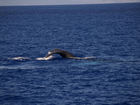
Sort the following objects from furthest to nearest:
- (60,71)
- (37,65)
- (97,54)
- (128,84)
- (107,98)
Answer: (97,54), (37,65), (60,71), (128,84), (107,98)

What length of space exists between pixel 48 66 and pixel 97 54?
1261cm

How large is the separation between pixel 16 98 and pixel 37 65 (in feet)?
48.9

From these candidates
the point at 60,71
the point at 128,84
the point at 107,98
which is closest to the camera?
the point at 107,98

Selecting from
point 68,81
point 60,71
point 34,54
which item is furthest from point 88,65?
point 34,54

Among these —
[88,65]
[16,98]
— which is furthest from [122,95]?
[88,65]

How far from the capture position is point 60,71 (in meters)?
50.4

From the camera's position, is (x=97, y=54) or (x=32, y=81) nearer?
(x=32, y=81)

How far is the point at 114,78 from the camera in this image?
46656mm

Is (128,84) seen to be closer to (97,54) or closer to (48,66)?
(48,66)

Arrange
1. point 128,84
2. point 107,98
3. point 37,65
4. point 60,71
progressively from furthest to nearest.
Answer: point 37,65 < point 60,71 < point 128,84 < point 107,98

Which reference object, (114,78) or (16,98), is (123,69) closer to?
(114,78)

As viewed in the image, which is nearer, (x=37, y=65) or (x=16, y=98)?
(x=16, y=98)

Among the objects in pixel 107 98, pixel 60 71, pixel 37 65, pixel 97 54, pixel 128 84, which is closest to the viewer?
pixel 107 98

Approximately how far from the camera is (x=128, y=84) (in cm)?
4400
